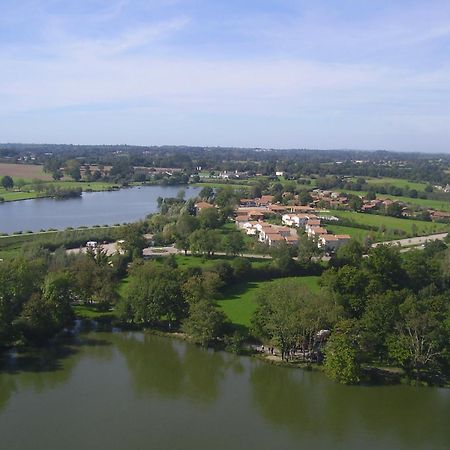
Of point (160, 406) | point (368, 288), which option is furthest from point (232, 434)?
point (368, 288)

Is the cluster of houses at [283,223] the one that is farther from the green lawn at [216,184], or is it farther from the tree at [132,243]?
the green lawn at [216,184]

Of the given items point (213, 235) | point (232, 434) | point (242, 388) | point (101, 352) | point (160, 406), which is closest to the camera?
point (232, 434)

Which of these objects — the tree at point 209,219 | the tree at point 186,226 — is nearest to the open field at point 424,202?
the tree at point 209,219

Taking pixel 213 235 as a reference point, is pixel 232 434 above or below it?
below

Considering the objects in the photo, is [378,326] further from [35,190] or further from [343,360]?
[35,190]

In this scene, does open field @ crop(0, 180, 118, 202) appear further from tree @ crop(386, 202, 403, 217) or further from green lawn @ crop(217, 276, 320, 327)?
green lawn @ crop(217, 276, 320, 327)

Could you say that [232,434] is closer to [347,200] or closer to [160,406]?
[160,406]

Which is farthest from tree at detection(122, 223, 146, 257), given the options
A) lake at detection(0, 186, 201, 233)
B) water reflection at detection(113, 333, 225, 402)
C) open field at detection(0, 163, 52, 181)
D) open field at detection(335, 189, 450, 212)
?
open field at detection(0, 163, 52, 181)
